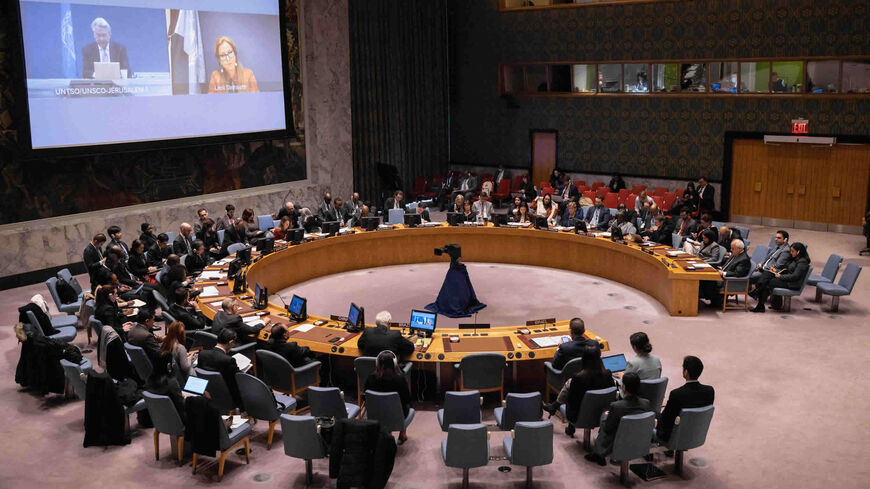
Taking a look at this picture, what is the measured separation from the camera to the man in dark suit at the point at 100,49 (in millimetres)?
13555

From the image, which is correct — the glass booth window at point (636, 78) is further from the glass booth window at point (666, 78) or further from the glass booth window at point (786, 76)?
the glass booth window at point (786, 76)

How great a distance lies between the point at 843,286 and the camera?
11250 mm

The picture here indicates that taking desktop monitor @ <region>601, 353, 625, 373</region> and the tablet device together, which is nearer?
the tablet device

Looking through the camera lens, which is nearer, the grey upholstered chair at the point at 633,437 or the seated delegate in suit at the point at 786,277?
the grey upholstered chair at the point at 633,437

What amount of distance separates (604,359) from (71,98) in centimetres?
1064

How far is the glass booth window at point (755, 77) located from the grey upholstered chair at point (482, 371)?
12.5m

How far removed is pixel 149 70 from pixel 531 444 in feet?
37.7

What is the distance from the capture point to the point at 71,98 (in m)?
13.4

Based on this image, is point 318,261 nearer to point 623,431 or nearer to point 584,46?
point 623,431

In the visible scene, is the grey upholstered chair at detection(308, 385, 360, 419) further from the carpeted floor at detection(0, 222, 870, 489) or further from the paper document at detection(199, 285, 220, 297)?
the paper document at detection(199, 285, 220, 297)

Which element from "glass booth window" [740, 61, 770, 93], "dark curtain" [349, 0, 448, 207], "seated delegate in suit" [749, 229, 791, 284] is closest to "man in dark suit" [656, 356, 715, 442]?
"seated delegate in suit" [749, 229, 791, 284]

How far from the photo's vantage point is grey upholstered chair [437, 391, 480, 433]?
22.1ft

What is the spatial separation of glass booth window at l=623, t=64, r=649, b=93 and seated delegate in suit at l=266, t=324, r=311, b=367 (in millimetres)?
13736

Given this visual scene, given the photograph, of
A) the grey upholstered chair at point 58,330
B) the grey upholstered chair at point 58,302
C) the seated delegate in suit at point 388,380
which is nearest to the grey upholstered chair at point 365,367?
the seated delegate in suit at point 388,380
